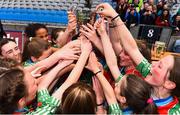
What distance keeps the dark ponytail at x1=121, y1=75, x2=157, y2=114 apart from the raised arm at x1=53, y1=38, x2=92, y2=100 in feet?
1.03

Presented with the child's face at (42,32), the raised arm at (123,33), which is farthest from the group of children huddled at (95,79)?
the child's face at (42,32)

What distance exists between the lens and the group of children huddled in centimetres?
140

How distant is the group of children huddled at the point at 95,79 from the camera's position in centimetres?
140

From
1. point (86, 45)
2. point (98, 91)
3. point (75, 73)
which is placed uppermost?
point (86, 45)

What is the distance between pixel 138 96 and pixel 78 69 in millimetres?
427

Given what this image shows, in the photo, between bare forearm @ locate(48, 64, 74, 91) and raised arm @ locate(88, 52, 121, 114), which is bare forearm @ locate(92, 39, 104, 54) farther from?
bare forearm @ locate(48, 64, 74, 91)

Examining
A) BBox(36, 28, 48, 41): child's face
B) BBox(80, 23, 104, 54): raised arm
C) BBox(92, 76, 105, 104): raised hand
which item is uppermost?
BBox(80, 23, 104, 54): raised arm

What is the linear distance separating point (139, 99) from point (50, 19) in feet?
25.0

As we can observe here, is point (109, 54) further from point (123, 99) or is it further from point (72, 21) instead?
point (72, 21)

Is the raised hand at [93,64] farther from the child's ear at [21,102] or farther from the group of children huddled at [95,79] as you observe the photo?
the child's ear at [21,102]

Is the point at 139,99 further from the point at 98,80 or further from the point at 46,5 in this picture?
the point at 46,5

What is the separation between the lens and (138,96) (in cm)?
142

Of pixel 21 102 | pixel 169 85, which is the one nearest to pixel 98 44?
pixel 169 85

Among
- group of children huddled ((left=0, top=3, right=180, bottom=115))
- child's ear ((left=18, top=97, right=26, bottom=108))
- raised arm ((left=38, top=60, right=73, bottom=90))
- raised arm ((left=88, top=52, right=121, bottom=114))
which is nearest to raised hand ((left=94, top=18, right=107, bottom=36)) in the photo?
group of children huddled ((left=0, top=3, right=180, bottom=115))
